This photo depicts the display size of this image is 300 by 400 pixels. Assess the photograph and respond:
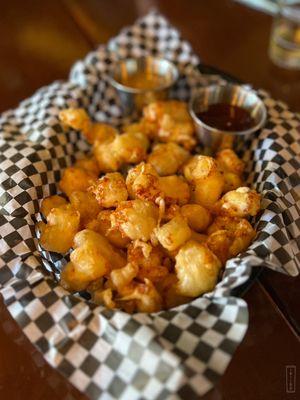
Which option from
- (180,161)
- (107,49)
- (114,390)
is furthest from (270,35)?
(114,390)

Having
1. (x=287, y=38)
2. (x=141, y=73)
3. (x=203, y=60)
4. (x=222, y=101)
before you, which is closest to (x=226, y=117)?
(x=222, y=101)

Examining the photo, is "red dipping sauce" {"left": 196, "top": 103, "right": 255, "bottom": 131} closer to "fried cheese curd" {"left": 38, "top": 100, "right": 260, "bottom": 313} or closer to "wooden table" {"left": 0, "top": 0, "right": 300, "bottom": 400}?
"fried cheese curd" {"left": 38, "top": 100, "right": 260, "bottom": 313}

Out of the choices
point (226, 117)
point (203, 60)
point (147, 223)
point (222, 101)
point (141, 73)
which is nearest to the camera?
point (147, 223)

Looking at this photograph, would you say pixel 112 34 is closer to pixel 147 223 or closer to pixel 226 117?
pixel 226 117

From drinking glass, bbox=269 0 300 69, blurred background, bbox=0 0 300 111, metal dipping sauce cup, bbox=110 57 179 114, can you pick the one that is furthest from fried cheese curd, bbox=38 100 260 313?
drinking glass, bbox=269 0 300 69

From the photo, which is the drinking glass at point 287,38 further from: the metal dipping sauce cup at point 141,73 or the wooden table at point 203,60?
the metal dipping sauce cup at point 141,73

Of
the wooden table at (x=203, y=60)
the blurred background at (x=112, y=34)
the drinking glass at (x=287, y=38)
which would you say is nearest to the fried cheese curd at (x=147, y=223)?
the wooden table at (x=203, y=60)
